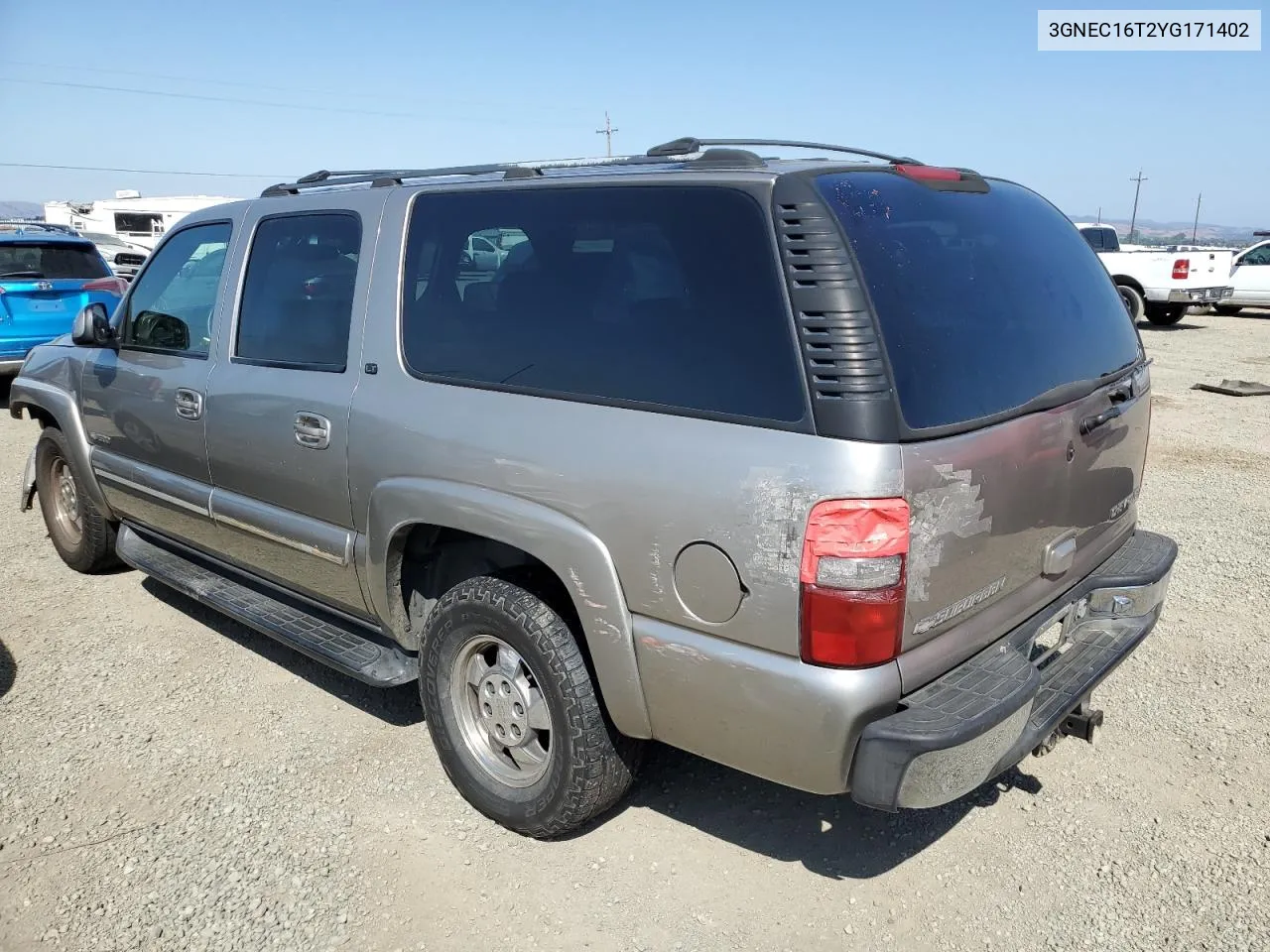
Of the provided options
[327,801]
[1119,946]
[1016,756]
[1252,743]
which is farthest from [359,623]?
[1252,743]

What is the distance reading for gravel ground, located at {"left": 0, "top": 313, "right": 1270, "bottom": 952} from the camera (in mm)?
2650

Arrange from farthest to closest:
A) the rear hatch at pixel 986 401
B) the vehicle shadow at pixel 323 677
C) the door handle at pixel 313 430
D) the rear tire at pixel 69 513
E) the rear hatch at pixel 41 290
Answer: the rear hatch at pixel 41 290 → the rear tire at pixel 69 513 → the vehicle shadow at pixel 323 677 → the door handle at pixel 313 430 → the rear hatch at pixel 986 401

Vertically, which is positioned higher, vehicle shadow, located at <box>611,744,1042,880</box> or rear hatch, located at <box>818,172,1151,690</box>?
rear hatch, located at <box>818,172,1151,690</box>

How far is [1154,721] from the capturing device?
364cm

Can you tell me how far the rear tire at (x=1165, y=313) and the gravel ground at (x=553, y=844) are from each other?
15637 mm

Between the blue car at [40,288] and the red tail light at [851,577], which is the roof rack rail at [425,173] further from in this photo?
the blue car at [40,288]

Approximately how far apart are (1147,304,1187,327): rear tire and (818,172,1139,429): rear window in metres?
16.8

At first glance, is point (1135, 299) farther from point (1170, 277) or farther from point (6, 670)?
point (6, 670)

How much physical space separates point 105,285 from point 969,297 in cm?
1002

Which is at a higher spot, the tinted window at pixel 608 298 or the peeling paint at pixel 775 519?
the tinted window at pixel 608 298

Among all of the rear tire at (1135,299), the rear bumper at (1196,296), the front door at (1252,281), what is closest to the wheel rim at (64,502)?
the rear tire at (1135,299)

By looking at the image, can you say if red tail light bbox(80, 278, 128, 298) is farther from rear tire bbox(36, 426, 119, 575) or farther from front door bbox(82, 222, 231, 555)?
front door bbox(82, 222, 231, 555)

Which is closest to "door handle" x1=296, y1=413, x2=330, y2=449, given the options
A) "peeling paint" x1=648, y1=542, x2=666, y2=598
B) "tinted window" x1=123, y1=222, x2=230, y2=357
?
"tinted window" x1=123, y1=222, x2=230, y2=357

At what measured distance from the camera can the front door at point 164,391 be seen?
3994 mm
